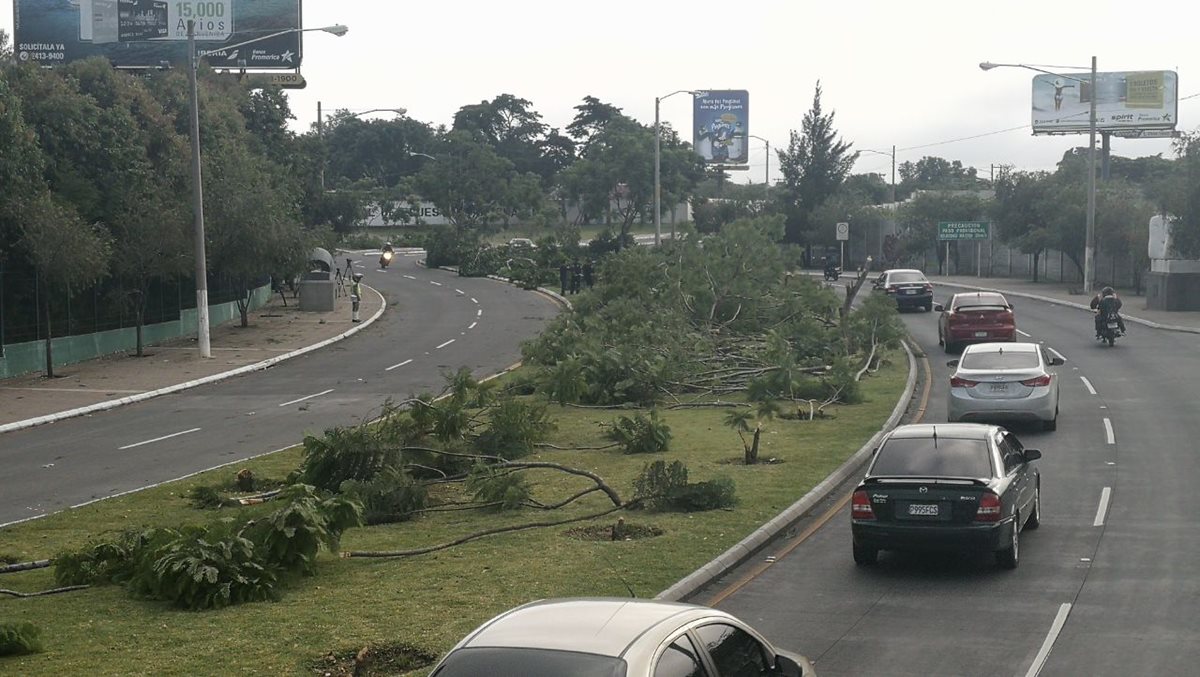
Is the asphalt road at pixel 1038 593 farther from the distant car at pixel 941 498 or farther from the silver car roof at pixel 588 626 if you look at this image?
the silver car roof at pixel 588 626

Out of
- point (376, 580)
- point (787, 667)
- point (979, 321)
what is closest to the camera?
point (787, 667)

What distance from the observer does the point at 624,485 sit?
723 inches

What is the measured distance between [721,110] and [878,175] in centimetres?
5515

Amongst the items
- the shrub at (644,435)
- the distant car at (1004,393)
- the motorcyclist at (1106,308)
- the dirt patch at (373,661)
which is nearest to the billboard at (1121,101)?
the motorcyclist at (1106,308)

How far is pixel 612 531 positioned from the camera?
1498cm

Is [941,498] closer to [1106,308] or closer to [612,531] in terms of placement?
[612,531]

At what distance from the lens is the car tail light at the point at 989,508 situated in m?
13.0

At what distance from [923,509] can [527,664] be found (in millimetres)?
7980

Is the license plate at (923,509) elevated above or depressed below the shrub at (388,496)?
above

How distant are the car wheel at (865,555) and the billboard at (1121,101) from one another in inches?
3404

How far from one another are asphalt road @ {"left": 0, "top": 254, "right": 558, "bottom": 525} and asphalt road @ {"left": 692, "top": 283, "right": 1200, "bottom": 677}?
10.5 m

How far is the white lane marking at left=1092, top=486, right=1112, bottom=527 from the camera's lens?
15727mm

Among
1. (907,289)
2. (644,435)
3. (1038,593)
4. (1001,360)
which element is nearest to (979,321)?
(1001,360)

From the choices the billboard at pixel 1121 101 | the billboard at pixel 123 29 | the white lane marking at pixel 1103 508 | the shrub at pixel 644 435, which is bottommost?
the white lane marking at pixel 1103 508
